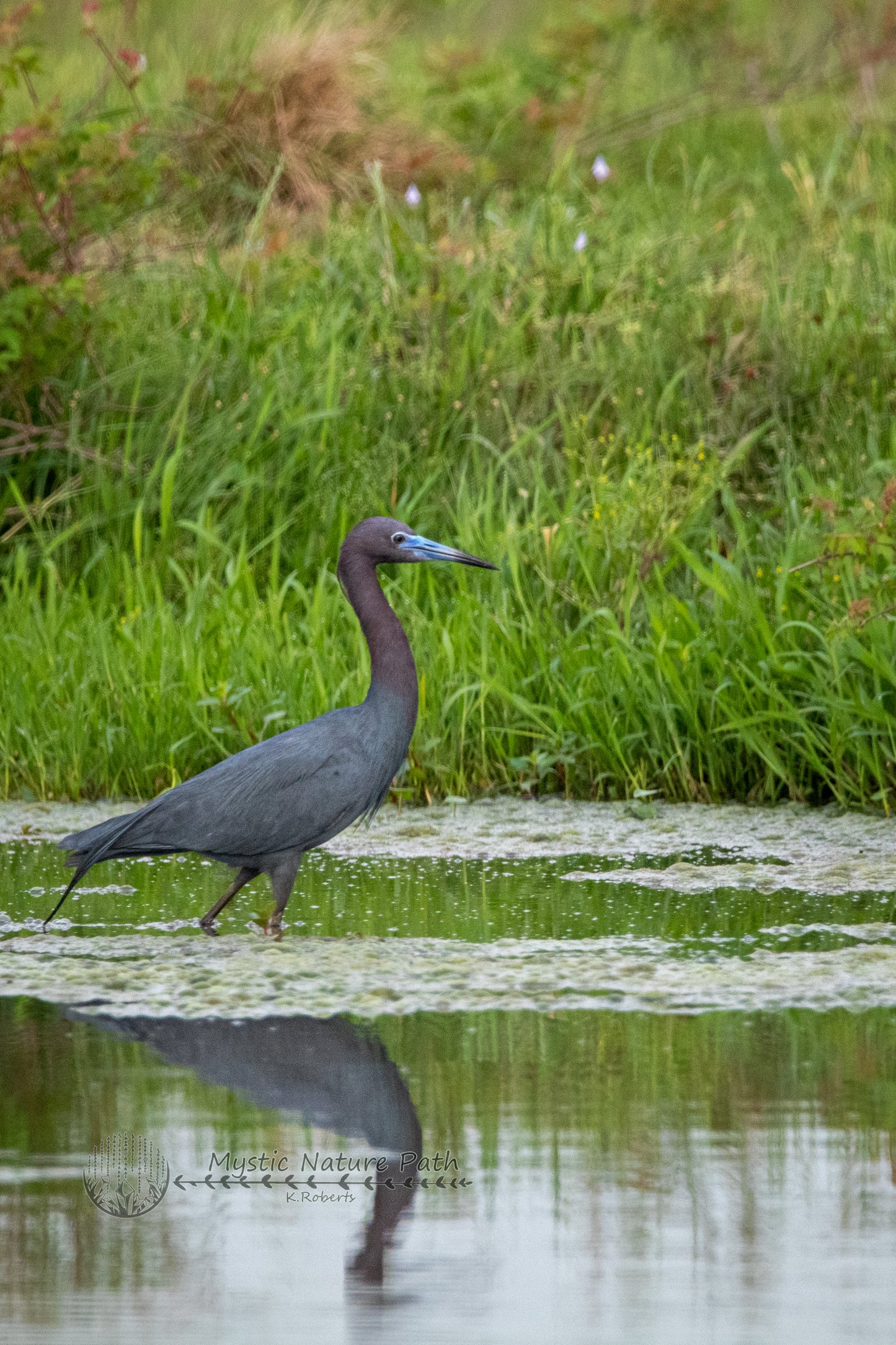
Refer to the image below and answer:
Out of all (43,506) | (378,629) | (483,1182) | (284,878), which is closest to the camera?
(483,1182)

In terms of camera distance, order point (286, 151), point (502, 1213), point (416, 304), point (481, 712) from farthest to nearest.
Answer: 1. point (286, 151)
2. point (416, 304)
3. point (481, 712)
4. point (502, 1213)

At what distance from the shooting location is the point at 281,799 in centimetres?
445

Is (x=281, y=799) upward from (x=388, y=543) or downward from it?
downward

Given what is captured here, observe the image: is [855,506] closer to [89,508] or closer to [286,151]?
[89,508]

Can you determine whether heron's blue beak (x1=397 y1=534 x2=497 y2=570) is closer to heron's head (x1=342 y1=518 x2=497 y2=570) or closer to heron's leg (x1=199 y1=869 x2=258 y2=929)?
heron's head (x1=342 y1=518 x2=497 y2=570)

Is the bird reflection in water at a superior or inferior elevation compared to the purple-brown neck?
inferior

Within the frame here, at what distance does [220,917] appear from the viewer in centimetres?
468

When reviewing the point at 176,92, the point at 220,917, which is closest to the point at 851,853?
the point at 220,917

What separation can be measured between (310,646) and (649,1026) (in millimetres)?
2951

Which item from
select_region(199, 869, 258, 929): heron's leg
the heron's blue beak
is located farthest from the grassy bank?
select_region(199, 869, 258, 929): heron's leg

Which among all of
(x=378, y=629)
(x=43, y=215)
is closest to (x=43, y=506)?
(x=43, y=215)

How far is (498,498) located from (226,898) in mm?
3486

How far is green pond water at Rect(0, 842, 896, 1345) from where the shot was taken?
2455mm

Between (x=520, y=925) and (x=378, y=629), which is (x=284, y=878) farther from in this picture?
(x=378, y=629)
